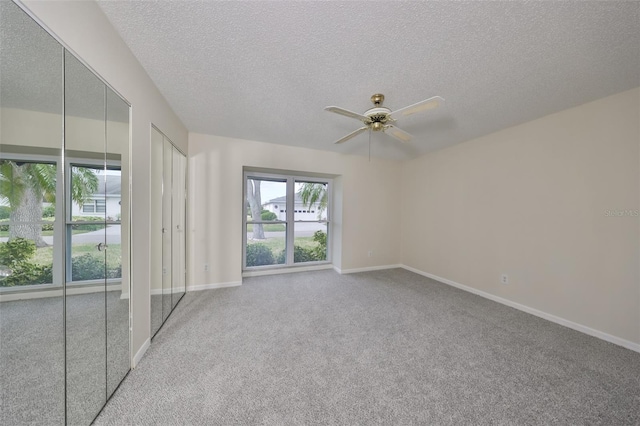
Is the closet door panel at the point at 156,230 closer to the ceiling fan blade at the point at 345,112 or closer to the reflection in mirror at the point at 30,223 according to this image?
the reflection in mirror at the point at 30,223

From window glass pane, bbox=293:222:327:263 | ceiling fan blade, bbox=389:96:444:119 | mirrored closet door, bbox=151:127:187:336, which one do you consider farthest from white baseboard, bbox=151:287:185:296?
ceiling fan blade, bbox=389:96:444:119

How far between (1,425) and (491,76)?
353 cm

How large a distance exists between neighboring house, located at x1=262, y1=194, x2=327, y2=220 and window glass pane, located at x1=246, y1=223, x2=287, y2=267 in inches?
10.2

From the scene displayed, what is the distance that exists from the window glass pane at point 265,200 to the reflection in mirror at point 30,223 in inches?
111

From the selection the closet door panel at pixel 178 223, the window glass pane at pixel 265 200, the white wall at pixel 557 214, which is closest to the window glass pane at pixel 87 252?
the closet door panel at pixel 178 223

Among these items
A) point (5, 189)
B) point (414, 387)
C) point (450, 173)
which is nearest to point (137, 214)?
point (5, 189)

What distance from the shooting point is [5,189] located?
811 mm

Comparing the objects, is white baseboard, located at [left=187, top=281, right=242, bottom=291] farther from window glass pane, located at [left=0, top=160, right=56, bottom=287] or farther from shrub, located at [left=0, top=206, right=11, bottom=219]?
shrub, located at [left=0, top=206, right=11, bottom=219]

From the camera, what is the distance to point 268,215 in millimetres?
4004

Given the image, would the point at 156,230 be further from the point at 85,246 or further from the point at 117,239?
the point at 85,246

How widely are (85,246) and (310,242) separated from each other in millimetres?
3395

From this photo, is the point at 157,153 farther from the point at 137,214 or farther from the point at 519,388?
the point at 519,388

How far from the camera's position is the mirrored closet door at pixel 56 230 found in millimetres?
843

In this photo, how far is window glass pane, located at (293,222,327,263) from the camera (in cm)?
424
